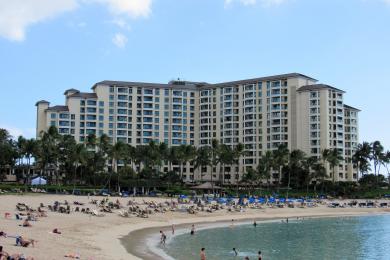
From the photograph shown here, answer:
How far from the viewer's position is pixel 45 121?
15000 cm

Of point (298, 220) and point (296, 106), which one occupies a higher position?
point (296, 106)

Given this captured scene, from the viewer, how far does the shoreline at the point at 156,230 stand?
132 ft

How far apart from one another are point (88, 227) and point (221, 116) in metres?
106

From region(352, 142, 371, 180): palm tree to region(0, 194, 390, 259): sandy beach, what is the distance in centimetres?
4844

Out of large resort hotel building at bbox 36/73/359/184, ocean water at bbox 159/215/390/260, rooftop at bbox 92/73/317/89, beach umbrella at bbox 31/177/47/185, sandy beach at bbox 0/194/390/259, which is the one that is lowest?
ocean water at bbox 159/215/390/260

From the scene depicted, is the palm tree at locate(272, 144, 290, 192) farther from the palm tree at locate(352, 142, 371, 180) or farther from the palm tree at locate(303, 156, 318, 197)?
the palm tree at locate(352, 142, 371, 180)

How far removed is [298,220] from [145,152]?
162 feet

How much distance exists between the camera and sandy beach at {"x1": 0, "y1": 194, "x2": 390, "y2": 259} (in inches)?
1334

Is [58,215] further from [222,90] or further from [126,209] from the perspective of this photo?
[222,90]

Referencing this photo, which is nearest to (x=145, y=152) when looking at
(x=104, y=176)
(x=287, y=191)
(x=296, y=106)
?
(x=104, y=176)

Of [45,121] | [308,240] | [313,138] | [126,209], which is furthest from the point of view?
[45,121]

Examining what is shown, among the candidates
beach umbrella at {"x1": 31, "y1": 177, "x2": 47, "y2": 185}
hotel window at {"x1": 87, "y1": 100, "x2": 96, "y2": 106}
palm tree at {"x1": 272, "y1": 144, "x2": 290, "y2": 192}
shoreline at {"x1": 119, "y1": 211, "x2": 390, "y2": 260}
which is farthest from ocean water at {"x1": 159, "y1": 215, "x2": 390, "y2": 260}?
hotel window at {"x1": 87, "y1": 100, "x2": 96, "y2": 106}

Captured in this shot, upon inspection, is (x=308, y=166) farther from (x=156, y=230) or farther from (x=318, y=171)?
(x=156, y=230)

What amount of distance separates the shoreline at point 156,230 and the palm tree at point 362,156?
122ft
